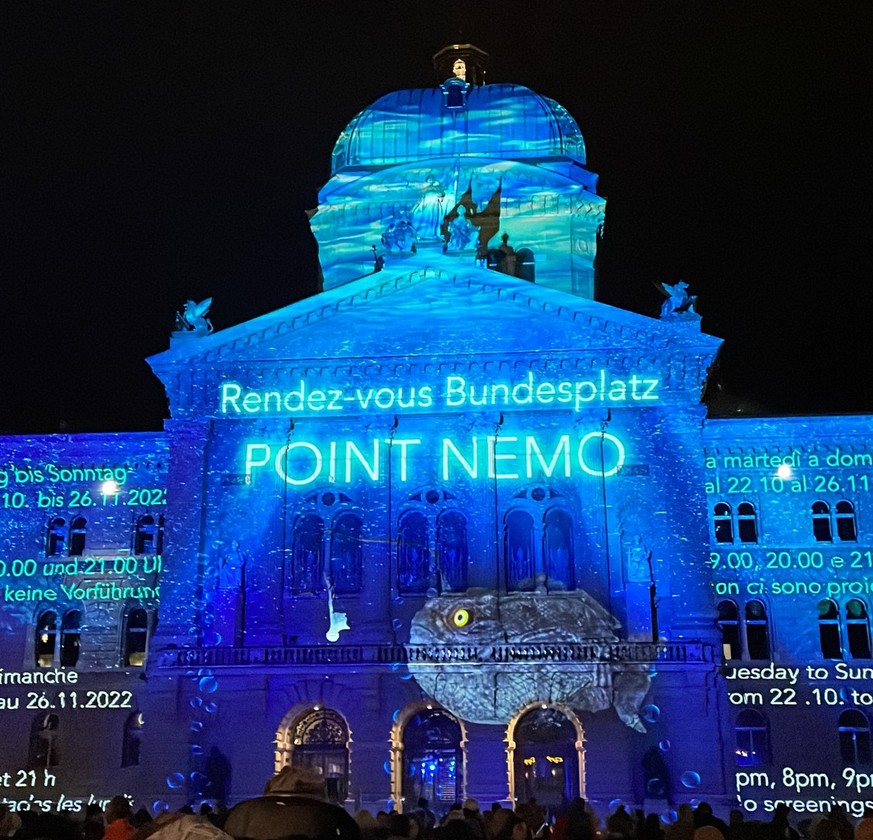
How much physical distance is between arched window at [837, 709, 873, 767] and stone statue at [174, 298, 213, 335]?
77.3 ft

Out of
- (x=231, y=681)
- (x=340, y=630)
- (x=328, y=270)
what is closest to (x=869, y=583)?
(x=340, y=630)

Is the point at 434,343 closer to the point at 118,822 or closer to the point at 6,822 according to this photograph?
the point at 6,822

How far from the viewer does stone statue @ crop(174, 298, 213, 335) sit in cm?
4072

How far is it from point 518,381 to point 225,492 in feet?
32.4

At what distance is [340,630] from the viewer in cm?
3769

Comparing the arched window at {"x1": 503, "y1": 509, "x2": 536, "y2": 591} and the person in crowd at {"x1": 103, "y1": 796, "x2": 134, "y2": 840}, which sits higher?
the arched window at {"x1": 503, "y1": 509, "x2": 536, "y2": 591}

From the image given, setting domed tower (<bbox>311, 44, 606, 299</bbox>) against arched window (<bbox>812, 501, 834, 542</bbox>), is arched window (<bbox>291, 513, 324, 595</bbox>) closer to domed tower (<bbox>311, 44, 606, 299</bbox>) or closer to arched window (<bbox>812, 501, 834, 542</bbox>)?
domed tower (<bbox>311, 44, 606, 299</bbox>)

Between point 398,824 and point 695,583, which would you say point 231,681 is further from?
point 398,824

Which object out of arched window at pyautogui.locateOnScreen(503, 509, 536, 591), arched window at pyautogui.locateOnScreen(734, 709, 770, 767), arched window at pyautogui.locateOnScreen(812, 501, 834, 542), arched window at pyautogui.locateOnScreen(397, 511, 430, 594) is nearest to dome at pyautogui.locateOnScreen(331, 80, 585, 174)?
arched window at pyautogui.locateOnScreen(397, 511, 430, 594)

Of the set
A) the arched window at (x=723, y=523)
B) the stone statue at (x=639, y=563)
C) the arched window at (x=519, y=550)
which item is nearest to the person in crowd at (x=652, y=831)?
the stone statue at (x=639, y=563)

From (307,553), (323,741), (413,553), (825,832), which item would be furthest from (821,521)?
(825,832)

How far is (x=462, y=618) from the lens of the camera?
3722cm

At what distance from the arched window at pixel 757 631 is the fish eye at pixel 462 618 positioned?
9.49 m

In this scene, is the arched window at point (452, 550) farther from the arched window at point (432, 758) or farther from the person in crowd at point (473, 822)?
the person in crowd at point (473, 822)
